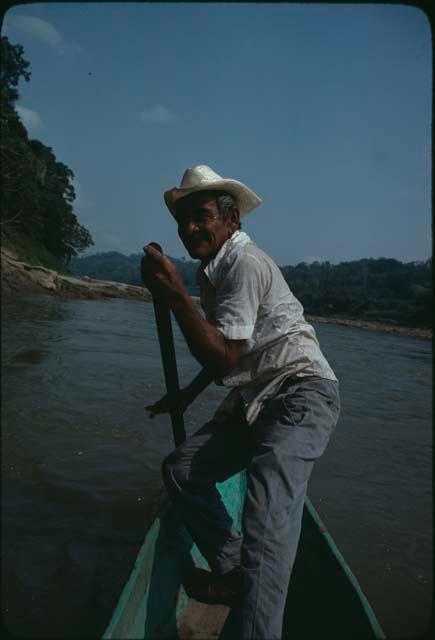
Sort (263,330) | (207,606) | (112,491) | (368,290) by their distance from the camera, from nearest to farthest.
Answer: (263,330) → (207,606) → (112,491) → (368,290)

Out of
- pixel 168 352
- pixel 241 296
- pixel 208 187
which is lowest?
pixel 168 352

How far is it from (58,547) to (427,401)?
12.0 m

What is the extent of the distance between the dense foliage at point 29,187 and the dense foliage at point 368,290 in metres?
11.9

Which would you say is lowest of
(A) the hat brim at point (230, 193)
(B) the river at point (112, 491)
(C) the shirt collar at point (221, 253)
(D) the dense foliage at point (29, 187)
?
(B) the river at point (112, 491)

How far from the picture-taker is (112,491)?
177 inches

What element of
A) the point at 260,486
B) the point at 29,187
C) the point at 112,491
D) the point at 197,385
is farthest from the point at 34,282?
the point at 260,486

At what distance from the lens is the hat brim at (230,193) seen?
215 cm

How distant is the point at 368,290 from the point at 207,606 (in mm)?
91381

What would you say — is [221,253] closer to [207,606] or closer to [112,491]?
[207,606]

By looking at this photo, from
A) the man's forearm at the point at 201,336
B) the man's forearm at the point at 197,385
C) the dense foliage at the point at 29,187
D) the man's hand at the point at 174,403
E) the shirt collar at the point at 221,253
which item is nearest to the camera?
the man's forearm at the point at 201,336

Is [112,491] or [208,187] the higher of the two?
[208,187]

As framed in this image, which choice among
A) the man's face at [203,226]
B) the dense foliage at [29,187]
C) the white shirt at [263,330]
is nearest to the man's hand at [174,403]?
the white shirt at [263,330]

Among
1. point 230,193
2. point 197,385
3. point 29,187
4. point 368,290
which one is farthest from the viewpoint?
point 368,290

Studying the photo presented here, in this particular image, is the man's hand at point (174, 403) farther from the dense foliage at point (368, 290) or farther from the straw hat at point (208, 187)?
the dense foliage at point (368, 290)
